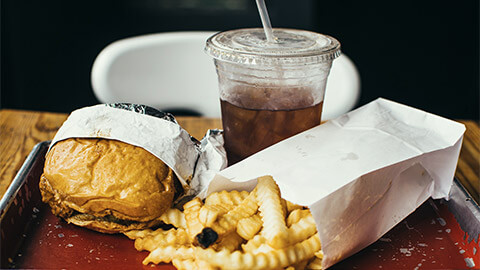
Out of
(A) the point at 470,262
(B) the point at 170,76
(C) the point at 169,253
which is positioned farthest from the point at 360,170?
(B) the point at 170,76

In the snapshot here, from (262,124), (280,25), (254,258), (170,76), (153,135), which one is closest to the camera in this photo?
(254,258)

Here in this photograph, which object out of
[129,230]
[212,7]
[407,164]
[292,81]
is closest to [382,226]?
[407,164]

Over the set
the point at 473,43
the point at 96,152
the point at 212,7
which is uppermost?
the point at 96,152

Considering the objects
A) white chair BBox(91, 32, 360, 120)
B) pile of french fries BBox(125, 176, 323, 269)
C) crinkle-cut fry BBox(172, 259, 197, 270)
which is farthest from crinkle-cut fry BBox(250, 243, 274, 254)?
white chair BBox(91, 32, 360, 120)

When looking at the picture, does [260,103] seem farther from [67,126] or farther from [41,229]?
[41,229]

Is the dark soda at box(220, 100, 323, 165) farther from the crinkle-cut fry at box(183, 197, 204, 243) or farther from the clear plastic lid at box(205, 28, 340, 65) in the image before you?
the crinkle-cut fry at box(183, 197, 204, 243)

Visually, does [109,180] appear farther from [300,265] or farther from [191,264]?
[300,265]

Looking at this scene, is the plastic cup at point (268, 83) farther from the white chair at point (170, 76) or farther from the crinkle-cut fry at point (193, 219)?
the white chair at point (170, 76)
